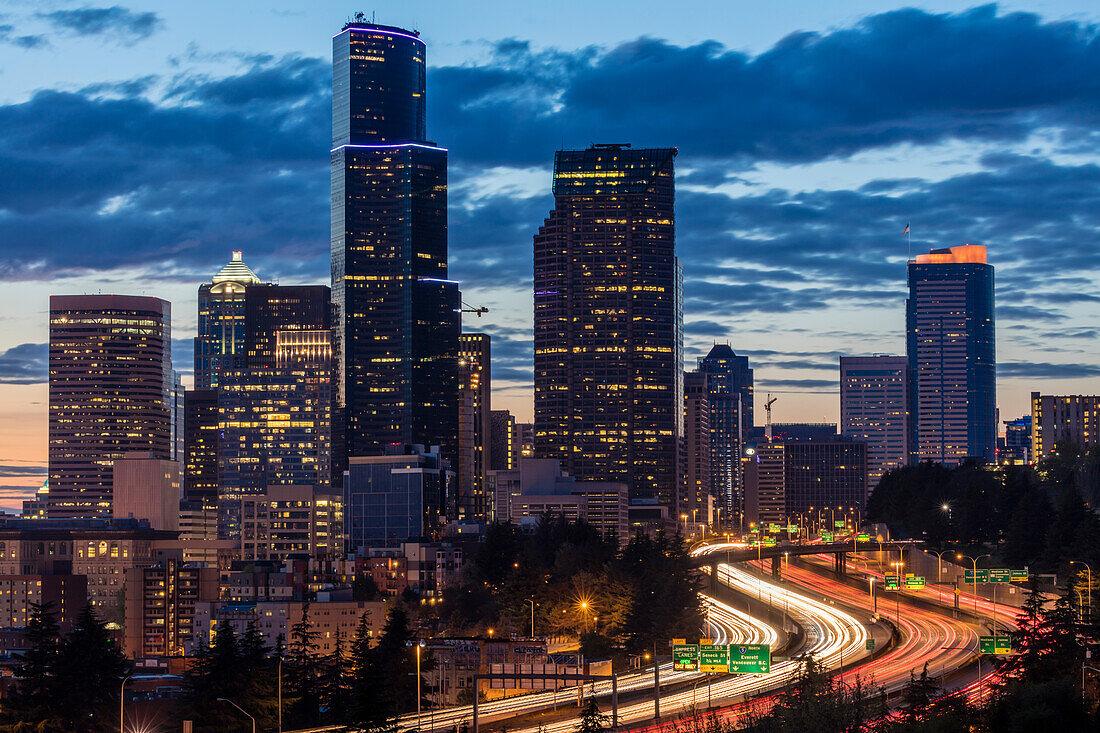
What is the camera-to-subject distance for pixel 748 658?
13038cm

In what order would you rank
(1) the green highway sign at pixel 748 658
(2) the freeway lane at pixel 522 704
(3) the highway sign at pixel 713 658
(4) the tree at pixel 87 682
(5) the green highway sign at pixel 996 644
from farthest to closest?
(4) the tree at pixel 87 682 → (2) the freeway lane at pixel 522 704 → (5) the green highway sign at pixel 996 644 → (3) the highway sign at pixel 713 658 → (1) the green highway sign at pixel 748 658

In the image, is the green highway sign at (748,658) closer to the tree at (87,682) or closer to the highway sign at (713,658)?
the highway sign at (713,658)

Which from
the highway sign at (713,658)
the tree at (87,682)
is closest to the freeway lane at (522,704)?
the highway sign at (713,658)

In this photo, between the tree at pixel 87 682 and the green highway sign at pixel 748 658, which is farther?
the tree at pixel 87 682

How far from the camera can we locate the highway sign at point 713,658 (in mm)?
133250

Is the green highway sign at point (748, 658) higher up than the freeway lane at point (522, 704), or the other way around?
the green highway sign at point (748, 658)

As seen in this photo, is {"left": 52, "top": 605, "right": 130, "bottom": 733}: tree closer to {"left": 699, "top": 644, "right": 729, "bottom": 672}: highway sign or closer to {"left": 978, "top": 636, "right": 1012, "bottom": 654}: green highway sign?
{"left": 699, "top": 644, "right": 729, "bottom": 672}: highway sign

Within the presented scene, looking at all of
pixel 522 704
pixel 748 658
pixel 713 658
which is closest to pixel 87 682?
pixel 522 704

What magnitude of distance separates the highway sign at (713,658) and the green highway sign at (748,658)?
7.59 feet

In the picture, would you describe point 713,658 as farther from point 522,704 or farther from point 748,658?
point 522,704

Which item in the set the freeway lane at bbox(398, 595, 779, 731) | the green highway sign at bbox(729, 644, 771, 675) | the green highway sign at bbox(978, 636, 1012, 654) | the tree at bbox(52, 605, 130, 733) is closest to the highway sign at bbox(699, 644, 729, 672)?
the green highway sign at bbox(729, 644, 771, 675)

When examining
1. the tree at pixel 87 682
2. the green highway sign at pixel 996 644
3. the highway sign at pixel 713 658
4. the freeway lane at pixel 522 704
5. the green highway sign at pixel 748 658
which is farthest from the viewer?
the tree at pixel 87 682

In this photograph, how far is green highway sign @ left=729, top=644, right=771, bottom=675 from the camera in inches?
5128

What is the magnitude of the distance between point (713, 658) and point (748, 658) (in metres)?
4.02
